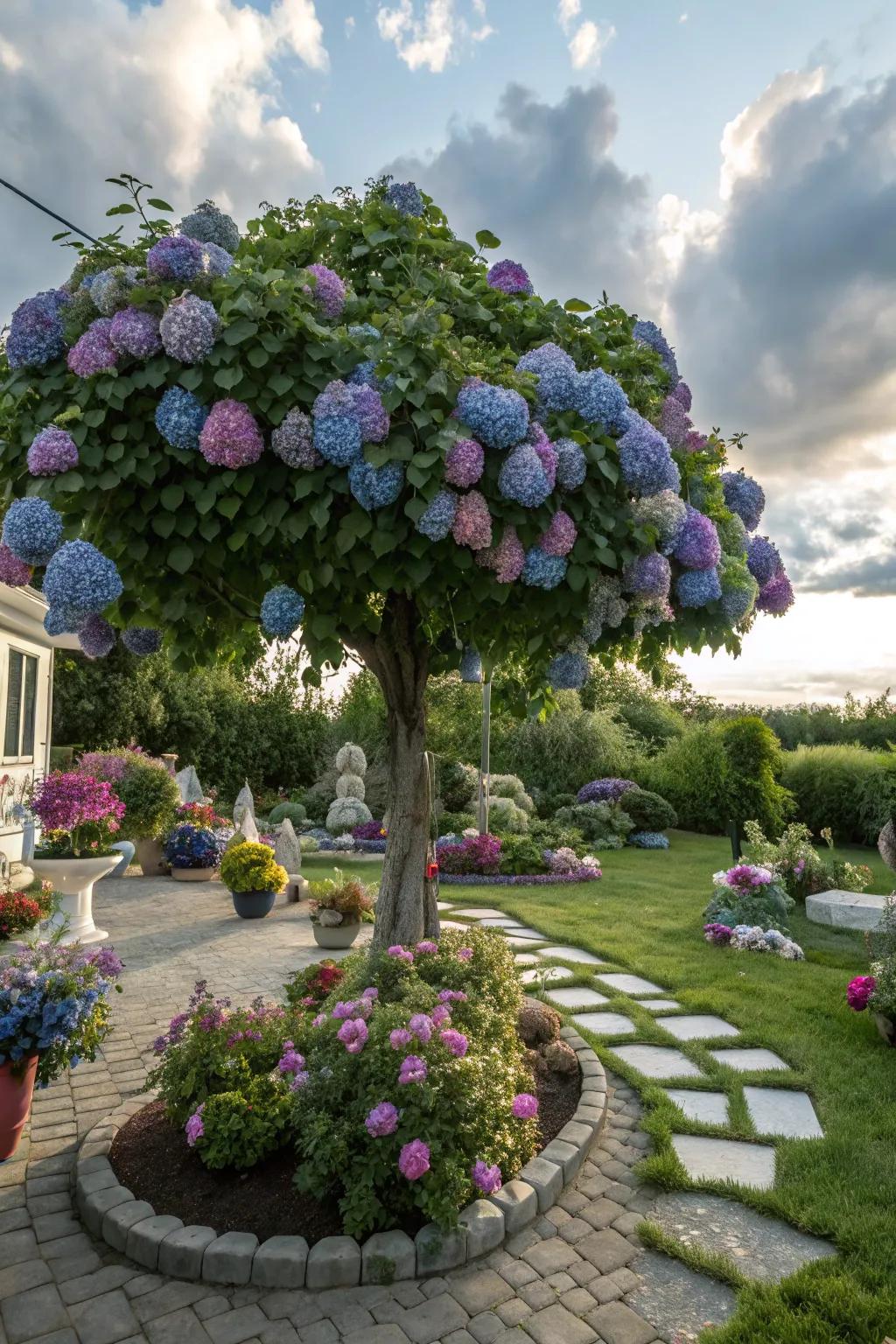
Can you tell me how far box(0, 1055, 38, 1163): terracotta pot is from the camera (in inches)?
128

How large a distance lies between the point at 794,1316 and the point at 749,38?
16.7ft

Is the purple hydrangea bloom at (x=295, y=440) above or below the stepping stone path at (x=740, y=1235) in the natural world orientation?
above

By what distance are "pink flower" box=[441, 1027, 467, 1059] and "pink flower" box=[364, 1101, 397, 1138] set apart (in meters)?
0.28

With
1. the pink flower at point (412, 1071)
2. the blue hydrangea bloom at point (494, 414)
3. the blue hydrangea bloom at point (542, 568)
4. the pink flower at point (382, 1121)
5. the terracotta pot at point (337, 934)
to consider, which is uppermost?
the blue hydrangea bloom at point (494, 414)

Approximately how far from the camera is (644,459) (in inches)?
102

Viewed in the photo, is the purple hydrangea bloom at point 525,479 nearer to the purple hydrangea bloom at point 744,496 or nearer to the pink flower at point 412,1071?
the purple hydrangea bloom at point 744,496

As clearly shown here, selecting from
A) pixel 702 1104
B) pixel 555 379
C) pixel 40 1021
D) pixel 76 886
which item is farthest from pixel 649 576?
pixel 76 886

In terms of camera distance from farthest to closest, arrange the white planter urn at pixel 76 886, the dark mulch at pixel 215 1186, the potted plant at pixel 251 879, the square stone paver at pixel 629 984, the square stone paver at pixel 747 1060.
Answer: the potted plant at pixel 251 879
the white planter urn at pixel 76 886
the square stone paver at pixel 629 984
the square stone paver at pixel 747 1060
the dark mulch at pixel 215 1186

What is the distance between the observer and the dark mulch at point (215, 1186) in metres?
2.71

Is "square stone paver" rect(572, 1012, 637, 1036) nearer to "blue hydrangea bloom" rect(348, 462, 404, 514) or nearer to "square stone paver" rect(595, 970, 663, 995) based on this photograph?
"square stone paver" rect(595, 970, 663, 995)

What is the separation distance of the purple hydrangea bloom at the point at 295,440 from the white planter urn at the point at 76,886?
18.8 ft

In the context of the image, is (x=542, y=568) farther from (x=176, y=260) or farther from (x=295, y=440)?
(x=176, y=260)

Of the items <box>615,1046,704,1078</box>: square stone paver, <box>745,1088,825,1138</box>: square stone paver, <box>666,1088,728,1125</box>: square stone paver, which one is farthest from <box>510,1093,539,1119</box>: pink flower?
<box>615,1046,704,1078</box>: square stone paver

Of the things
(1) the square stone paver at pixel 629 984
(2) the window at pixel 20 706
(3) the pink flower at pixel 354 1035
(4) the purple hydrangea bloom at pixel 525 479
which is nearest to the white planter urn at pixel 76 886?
(2) the window at pixel 20 706
